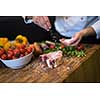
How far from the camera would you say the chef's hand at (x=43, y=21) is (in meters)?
1.40

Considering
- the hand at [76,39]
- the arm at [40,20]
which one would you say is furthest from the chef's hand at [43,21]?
the hand at [76,39]

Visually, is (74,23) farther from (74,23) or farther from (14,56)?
(14,56)

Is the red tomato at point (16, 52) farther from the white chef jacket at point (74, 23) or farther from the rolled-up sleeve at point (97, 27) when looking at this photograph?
the rolled-up sleeve at point (97, 27)

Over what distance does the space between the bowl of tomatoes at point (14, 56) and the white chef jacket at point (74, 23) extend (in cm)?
14

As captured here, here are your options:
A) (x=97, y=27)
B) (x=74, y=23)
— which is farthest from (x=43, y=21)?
(x=97, y=27)

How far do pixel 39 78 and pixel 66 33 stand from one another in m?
0.25

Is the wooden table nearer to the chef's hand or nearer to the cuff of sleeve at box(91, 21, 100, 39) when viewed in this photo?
the cuff of sleeve at box(91, 21, 100, 39)

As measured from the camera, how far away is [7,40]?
1.41 metres

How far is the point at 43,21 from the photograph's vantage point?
1.40 meters
